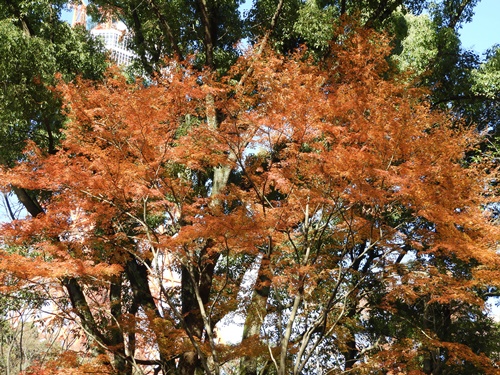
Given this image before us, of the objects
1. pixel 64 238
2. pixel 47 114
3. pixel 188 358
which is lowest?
pixel 188 358

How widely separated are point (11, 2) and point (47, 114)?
2.41m

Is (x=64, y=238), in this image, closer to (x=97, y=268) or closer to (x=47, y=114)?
(x=97, y=268)

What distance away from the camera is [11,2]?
9445 mm

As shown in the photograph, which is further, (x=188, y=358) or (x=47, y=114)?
(x=47, y=114)

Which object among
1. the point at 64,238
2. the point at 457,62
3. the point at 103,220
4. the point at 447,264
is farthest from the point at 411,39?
the point at 64,238

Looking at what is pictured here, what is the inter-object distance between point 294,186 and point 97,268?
3.29 metres

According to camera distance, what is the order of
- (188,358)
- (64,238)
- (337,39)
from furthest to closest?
(337,39) → (64,238) → (188,358)

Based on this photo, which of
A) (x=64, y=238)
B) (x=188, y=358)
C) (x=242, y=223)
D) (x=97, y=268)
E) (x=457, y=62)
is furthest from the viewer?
(x=457, y=62)

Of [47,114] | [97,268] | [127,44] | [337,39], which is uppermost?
[127,44]

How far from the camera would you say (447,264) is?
10766 millimetres

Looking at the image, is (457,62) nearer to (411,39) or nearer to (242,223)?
(411,39)

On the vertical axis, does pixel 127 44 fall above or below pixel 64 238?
above

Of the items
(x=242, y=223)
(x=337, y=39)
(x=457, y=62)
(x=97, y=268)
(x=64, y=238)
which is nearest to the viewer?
(x=242, y=223)

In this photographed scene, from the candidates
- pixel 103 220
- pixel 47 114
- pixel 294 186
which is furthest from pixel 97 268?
pixel 47 114
